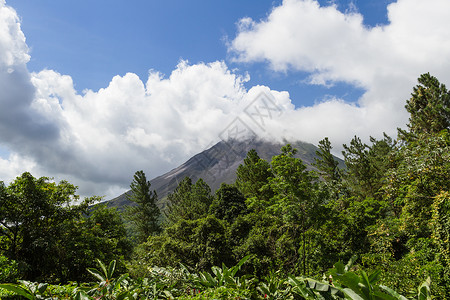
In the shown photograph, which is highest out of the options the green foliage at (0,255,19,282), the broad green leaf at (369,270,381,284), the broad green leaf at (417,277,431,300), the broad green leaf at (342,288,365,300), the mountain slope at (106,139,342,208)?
the mountain slope at (106,139,342,208)

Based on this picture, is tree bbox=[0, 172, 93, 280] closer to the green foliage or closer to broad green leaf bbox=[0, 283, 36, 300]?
the green foliage

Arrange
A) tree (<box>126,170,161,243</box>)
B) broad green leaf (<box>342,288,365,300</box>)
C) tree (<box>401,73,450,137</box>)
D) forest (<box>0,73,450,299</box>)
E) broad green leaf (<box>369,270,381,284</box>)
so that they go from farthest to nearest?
tree (<box>126,170,161,243</box>) → tree (<box>401,73,450,137</box>) → forest (<box>0,73,450,299</box>) → broad green leaf (<box>369,270,381,284</box>) → broad green leaf (<box>342,288,365,300</box>)

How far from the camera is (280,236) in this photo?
1313 cm

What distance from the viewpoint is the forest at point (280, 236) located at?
3.24 metres

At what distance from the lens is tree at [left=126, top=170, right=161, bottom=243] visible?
89.2 feet

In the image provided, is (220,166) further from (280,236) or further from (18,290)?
(18,290)

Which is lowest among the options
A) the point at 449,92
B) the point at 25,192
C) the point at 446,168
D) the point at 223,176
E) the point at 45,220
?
the point at 446,168

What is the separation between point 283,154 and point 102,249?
8.86m

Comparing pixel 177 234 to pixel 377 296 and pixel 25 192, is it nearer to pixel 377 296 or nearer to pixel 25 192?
pixel 25 192

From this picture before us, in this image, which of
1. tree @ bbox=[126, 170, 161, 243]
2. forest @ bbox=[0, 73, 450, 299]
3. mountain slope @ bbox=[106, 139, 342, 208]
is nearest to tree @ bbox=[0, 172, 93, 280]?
forest @ bbox=[0, 73, 450, 299]

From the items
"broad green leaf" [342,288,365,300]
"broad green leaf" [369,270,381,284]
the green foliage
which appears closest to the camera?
"broad green leaf" [342,288,365,300]

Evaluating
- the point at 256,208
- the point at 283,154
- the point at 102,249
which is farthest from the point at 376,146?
the point at 102,249

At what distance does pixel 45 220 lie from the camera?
9.11 meters

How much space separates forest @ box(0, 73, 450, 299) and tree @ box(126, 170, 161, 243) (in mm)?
7683
